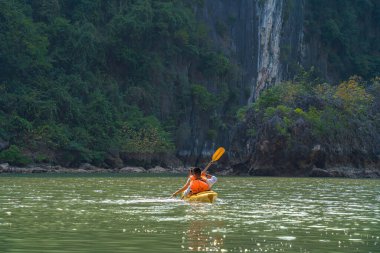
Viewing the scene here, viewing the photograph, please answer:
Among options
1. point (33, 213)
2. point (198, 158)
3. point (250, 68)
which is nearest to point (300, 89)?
point (198, 158)

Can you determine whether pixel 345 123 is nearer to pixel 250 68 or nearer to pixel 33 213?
pixel 250 68

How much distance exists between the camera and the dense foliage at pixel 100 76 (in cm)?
6925

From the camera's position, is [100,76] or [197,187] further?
[100,76]

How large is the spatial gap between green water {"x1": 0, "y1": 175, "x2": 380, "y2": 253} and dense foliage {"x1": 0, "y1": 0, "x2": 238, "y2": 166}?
3948 cm

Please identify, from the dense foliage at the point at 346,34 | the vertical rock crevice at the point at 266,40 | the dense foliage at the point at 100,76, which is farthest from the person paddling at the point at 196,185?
the dense foliage at the point at 346,34

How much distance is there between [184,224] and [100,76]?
207 feet

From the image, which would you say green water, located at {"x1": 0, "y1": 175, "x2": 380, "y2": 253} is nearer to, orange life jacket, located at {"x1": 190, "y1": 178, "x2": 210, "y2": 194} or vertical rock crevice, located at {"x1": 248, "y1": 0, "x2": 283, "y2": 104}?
orange life jacket, located at {"x1": 190, "y1": 178, "x2": 210, "y2": 194}

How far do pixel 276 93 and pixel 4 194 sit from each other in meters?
40.7

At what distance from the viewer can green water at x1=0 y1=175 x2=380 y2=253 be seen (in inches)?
575

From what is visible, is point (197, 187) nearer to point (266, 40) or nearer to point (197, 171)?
point (197, 171)

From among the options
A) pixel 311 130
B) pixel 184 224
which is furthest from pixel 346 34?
pixel 184 224

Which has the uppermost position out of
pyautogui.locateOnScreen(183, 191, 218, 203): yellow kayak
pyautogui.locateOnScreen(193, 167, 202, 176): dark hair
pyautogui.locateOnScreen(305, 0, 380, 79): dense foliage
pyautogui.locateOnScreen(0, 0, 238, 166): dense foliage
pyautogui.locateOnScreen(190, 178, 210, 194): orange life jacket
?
pyautogui.locateOnScreen(305, 0, 380, 79): dense foliage

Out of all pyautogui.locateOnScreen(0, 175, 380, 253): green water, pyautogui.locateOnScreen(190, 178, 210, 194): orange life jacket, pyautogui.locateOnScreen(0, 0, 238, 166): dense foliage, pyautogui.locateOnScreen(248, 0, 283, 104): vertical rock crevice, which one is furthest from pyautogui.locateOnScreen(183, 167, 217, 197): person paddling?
pyautogui.locateOnScreen(248, 0, 283, 104): vertical rock crevice

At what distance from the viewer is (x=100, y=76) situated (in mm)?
80688
